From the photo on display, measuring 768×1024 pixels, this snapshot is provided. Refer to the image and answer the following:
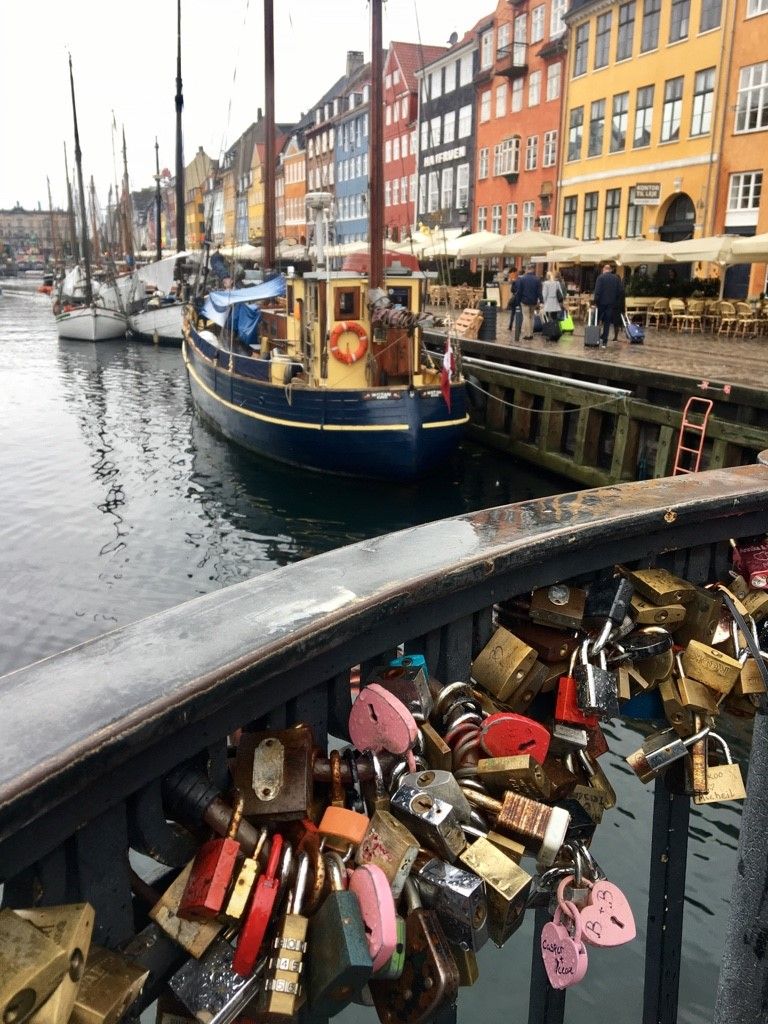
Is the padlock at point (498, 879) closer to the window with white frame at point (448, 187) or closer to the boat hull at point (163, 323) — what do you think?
the boat hull at point (163, 323)

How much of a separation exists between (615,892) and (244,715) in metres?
0.85

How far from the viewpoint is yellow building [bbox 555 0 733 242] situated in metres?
28.5

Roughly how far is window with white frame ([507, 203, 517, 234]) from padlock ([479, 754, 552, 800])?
141ft

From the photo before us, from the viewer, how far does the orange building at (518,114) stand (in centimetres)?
3841

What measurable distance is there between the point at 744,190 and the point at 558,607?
96.5ft

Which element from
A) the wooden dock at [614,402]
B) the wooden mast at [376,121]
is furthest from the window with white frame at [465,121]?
the wooden mast at [376,121]

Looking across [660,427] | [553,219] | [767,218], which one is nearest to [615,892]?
[660,427]

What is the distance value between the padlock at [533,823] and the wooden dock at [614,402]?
10.8 metres

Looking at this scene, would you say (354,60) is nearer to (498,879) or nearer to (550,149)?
(550,149)

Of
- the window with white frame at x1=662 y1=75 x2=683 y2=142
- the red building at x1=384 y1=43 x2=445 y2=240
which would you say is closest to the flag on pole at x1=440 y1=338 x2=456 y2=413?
the window with white frame at x1=662 y1=75 x2=683 y2=142

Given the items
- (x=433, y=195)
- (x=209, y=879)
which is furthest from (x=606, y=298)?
(x=433, y=195)

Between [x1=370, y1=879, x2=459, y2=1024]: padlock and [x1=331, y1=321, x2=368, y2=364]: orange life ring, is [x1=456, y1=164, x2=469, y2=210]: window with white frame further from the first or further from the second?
[x1=370, y1=879, x2=459, y2=1024]: padlock

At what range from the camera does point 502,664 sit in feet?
5.92

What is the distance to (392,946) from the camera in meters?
1.26
